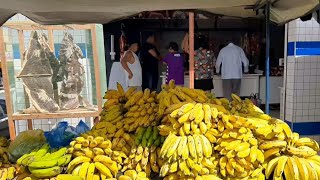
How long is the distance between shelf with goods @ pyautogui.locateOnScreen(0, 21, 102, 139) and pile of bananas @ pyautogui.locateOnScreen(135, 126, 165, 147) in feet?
8.11

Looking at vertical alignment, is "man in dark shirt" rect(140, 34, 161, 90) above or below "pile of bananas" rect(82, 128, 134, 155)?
above

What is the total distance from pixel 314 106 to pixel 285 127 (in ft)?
11.3

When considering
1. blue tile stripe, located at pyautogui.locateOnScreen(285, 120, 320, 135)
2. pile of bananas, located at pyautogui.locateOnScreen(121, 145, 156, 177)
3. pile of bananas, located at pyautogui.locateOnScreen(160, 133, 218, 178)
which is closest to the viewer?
pile of bananas, located at pyautogui.locateOnScreen(160, 133, 218, 178)

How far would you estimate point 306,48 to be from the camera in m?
5.48

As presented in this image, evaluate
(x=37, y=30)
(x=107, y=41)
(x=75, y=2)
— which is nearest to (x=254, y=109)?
(x=75, y=2)

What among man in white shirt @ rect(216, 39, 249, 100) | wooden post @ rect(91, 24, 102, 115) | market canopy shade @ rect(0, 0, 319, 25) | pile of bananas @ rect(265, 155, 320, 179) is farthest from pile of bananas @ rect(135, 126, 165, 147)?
man in white shirt @ rect(216, 39, 249, 100)

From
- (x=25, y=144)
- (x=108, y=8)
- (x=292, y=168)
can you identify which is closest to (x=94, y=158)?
(x=25, y=144)

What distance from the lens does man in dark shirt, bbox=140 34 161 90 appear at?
25.0ft

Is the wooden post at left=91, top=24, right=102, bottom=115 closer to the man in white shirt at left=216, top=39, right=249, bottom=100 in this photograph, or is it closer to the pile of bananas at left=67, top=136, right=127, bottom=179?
the pile of bananas at left=67, top=136, right=127, bottom=179

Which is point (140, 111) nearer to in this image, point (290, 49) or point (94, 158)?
point (94, 158)

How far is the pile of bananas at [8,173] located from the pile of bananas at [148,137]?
43.0 inches

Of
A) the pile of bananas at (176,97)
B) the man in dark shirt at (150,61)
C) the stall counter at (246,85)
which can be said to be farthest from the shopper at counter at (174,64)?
the pile of bananas at (176,97)

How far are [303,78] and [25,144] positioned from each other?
4.67 m

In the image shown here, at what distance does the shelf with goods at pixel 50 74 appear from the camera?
201 inches
